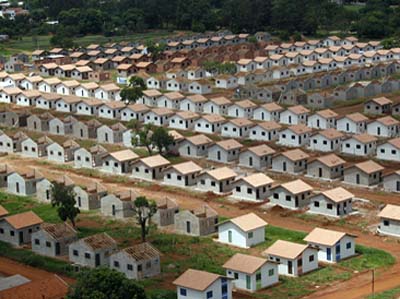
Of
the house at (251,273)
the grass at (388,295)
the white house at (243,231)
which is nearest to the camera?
the grass at (388,295)

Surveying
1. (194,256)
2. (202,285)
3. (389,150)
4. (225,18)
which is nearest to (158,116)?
(389,150)

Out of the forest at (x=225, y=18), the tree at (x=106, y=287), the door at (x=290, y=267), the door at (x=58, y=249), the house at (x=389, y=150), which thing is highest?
the tree at (x=106, y=287)

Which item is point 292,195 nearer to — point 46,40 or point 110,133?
point 110,133

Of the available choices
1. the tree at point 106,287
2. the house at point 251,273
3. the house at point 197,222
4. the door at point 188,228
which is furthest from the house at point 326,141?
the tree at point 106,287

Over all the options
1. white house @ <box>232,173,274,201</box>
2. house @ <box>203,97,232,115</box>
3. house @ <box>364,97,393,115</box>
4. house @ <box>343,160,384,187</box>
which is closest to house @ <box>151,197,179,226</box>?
white house @ <box>232,173,274,201</box>

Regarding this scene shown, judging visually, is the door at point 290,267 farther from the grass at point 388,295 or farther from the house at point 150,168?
the house at point 150,168
